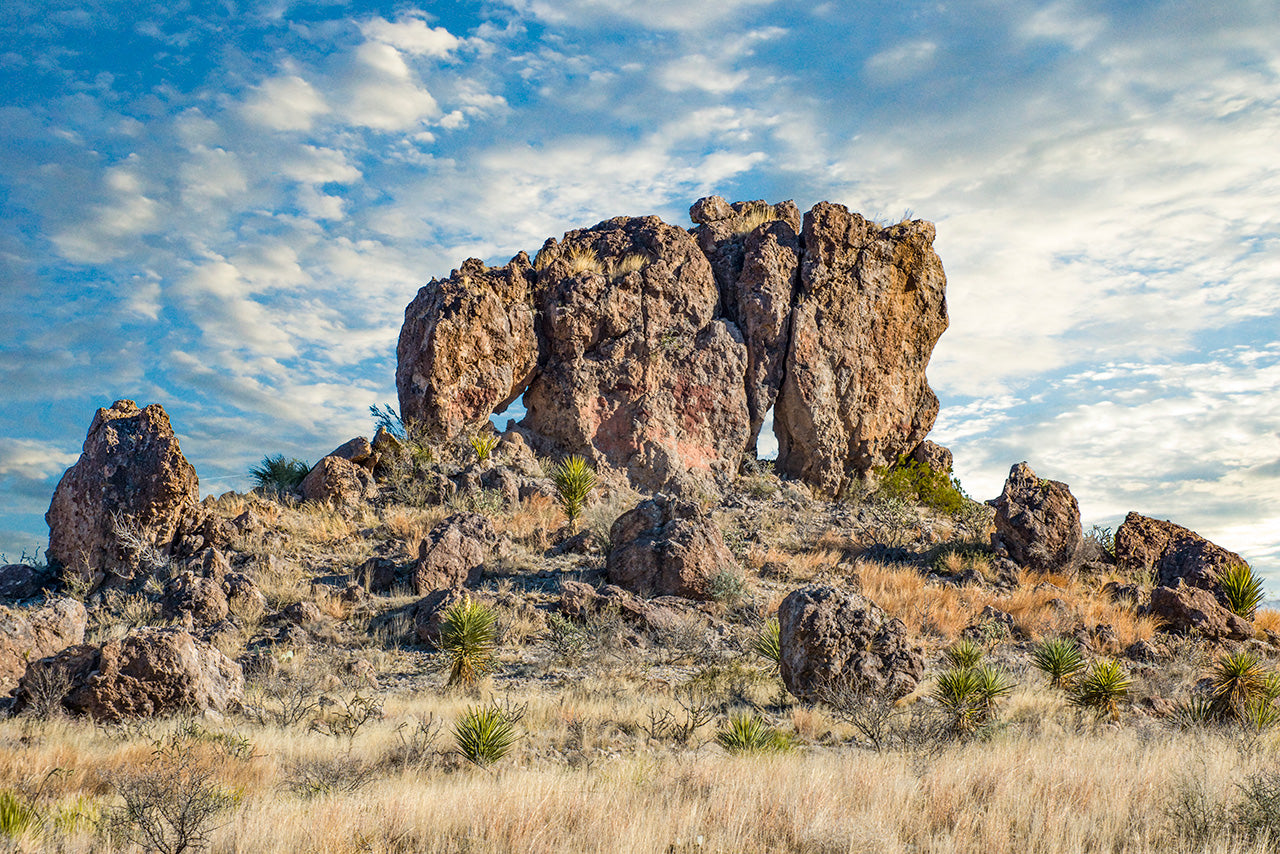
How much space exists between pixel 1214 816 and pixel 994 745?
230 cm

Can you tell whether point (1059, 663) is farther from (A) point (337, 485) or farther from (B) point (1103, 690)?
(A) point (337, 485)

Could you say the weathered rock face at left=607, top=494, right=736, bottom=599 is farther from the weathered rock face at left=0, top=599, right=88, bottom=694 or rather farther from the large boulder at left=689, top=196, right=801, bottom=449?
the weathered rock face at left=0, top=599, right=88, bottom=694

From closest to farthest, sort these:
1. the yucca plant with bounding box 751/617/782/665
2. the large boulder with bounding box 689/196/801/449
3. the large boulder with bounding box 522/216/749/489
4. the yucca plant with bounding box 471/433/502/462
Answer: the yucca plant with bounding box 751/617/782/665 < the yucca plant with bounding box 471/433/502/462 < the large boulder with bounding box 522/216/749/489 < the large boulder with bounding box 689/196/801/449

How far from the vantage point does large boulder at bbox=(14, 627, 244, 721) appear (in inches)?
312

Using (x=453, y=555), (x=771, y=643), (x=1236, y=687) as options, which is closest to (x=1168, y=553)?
(x=1236, y=687)

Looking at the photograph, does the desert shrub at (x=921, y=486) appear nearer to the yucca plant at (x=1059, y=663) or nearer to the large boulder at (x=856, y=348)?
the large boulder at (x=856, y=348)

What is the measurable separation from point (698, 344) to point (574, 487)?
5247mm

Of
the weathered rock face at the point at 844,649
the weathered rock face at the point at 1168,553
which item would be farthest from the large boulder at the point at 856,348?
the weathered rock face at the point at 844,649

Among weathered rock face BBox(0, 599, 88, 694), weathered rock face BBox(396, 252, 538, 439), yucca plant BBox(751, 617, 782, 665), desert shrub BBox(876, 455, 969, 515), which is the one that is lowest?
weathered rock face BBox(0, 599, 88, 694)

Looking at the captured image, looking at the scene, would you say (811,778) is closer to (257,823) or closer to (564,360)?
(257,823)

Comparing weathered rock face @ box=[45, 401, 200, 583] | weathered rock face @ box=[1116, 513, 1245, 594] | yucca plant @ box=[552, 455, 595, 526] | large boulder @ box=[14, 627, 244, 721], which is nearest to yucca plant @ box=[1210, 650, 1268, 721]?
weathered rock face @ box=[1116, 513, 1245, 594]

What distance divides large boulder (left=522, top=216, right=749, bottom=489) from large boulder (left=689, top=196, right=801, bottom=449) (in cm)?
48

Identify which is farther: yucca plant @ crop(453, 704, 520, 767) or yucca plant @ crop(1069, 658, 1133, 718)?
yucca plant @ crop(1069, 658, 1133, 718)

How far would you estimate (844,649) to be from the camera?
29.4ft
